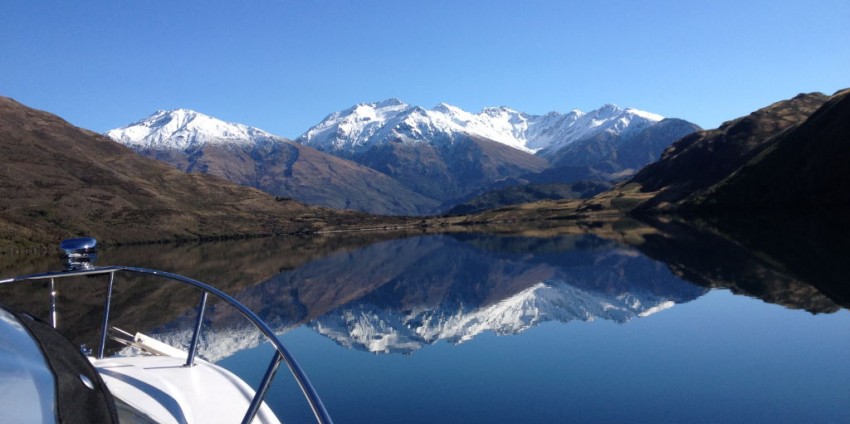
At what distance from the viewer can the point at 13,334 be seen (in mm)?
5016

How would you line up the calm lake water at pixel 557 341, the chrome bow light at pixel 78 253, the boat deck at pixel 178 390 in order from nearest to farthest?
1. the boat deck at pixel 178 390
2. the chrome bow light at pixel 78 253
3. the calm lake water at pixel 557 341

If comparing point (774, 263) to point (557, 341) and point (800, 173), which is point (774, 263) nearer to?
point (557, 341)

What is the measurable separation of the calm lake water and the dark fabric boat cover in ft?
56.9

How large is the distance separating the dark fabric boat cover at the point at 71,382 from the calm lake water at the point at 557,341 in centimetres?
1734

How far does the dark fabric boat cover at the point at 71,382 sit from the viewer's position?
15.2 feet

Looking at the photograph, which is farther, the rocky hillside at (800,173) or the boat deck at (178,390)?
the rocky hillside at (800,173)

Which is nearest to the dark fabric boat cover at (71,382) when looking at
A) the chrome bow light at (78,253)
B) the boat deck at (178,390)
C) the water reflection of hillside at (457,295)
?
the boat deck at (178,390)

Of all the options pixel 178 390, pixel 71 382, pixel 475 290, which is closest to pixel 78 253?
pixel 178 390

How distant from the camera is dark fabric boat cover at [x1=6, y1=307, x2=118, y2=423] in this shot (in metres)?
4.62

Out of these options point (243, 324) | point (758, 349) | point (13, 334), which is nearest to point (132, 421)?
point (13, 334)

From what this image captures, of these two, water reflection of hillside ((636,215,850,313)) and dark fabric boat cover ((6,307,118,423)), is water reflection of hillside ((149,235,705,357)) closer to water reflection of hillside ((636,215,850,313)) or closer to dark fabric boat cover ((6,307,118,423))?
water reflection of hillside ((636,215,850,313))

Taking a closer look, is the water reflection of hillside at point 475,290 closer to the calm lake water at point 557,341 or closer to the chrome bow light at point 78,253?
the calm lake water at point 557,341

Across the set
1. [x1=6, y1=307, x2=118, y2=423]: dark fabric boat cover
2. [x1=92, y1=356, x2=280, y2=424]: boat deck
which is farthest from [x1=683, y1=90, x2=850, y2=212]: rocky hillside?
[x1=6, y1=307, x2=118, y2=423]: dark fabric boat cover

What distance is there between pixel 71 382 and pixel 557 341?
32141 millimetres
